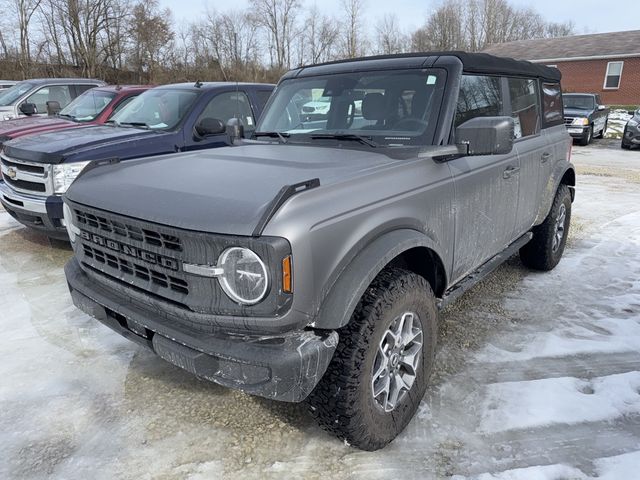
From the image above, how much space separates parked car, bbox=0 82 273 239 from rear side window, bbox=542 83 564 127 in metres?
3.22

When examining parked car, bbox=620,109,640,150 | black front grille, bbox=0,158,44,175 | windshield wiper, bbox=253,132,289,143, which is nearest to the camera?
windshield wiper, bbox=253,132,289,143

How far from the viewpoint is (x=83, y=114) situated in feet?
24.6

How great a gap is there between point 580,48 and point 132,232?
40012 mm

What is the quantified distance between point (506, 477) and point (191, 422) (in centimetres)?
166

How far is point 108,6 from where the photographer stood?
36.2 m

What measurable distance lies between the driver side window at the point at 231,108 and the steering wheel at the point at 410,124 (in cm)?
333

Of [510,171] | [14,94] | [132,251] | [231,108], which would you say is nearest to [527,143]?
[510,171]

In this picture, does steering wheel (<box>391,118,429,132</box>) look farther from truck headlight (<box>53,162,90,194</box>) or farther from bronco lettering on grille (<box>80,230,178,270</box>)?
truck headlight (<box>53,162,90,194</box>)

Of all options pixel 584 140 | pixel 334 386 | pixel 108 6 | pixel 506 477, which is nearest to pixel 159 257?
pixel 334 386

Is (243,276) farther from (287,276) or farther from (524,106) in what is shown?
Answer: (524,106)

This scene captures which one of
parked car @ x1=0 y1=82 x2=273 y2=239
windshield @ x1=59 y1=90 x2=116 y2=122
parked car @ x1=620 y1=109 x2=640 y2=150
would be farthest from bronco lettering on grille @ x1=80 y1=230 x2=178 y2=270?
parked car @ x1=620 y1=109 x2=640 y2=150

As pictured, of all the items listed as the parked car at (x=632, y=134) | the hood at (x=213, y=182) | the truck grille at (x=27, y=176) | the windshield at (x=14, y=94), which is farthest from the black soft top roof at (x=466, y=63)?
the parked car at (x=632, y=134)

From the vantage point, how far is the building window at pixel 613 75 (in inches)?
1262

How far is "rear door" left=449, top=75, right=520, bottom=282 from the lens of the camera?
3.11 meters
